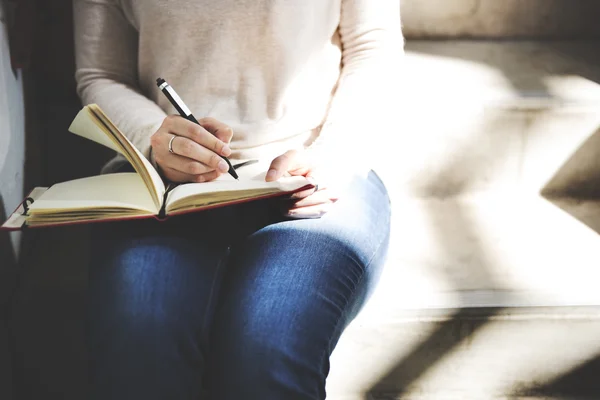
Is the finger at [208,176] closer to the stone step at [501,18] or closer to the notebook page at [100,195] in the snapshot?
the notebook page at [100,195]

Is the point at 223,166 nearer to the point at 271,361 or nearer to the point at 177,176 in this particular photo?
the point at 177,176

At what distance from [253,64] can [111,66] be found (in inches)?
9.6

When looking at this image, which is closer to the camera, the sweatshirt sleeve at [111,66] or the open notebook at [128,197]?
the open notebook at [128,197]

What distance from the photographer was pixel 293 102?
932 mm

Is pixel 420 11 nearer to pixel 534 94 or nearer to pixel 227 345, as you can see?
pixel 534 94

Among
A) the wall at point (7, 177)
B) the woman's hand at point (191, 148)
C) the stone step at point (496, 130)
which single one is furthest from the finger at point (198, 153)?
the stone step at point (496, 130)

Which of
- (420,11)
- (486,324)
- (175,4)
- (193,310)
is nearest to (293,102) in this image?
(175,4)

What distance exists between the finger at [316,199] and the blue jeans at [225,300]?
23 mm

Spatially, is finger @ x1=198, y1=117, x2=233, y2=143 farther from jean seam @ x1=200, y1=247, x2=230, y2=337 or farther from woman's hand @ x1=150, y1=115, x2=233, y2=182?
jean seam @ x1=200, y1=247, x2=230, y2=337

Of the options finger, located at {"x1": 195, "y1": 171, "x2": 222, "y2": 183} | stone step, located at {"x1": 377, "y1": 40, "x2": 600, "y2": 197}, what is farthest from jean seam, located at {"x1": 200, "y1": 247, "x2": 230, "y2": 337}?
stone step, located at {"x1": 377, "y1": 40, "x2": 600, "y2": 197}

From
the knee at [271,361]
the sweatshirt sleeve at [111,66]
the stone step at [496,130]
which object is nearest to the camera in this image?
the knee at [271,361]

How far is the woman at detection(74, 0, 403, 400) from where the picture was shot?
0.68 meters

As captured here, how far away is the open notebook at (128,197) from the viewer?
0.68 metres

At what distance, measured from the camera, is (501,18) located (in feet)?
4.46
